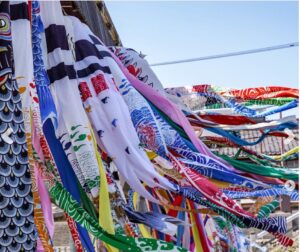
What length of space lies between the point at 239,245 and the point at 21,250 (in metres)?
2.50

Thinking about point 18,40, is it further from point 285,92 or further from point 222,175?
point 285,92

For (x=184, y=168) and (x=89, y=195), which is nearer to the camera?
(x=89, y=195)

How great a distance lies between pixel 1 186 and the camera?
1444 mm

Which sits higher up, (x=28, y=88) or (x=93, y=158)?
(x=28, y=88)

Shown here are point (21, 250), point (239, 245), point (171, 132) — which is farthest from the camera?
point (239, 245)

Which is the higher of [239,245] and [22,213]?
[22,213]

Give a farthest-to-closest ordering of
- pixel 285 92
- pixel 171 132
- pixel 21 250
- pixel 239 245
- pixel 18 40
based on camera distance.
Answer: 1. pixel 239 245
2. pixel 285 92
3. pixel 171 132
4. pixel 18 40
5. pixel 21 250

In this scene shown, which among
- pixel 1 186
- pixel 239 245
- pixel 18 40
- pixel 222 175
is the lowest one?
pixel 239 245

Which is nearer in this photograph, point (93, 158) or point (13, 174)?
point (13, 174)

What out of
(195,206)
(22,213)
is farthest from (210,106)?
(22,213)

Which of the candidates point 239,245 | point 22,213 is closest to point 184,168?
point 22,213

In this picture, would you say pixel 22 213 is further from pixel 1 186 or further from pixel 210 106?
pixel 210 106

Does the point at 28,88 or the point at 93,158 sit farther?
the point at 93,158

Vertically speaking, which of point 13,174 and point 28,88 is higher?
point 28,88
